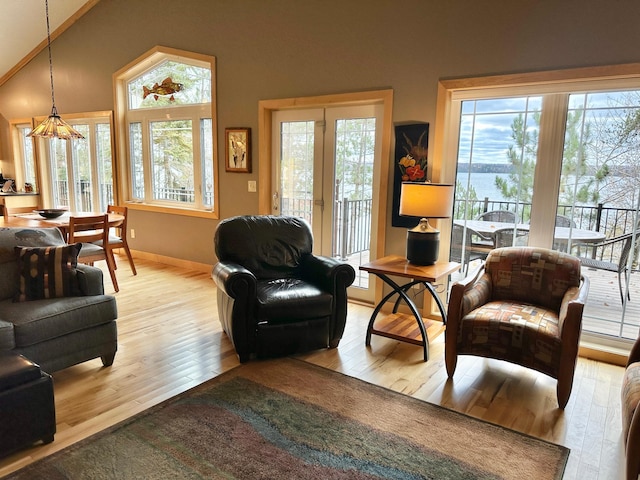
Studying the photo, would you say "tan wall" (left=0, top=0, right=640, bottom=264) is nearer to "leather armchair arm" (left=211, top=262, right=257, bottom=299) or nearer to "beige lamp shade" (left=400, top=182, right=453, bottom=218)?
"beige lamp shade" (left=400, top=182, right=453, bottom=218)

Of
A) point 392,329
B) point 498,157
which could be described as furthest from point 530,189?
point 392,329

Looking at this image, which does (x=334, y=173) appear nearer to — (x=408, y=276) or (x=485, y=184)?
(x=485, y=184)

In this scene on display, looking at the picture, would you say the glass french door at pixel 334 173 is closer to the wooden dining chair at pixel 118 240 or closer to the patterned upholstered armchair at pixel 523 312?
the patterned upholstered armchair at pixel 523 312

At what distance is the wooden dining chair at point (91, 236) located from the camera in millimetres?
4500

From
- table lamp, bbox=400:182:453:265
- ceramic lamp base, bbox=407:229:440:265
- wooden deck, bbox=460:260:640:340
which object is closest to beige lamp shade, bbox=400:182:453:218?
table lamp, bbox=400:182:453:265

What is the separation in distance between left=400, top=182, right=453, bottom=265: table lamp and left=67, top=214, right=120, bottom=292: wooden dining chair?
315cm

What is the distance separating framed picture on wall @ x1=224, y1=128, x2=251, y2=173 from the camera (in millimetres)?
5078

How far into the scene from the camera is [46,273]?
2.91 metres

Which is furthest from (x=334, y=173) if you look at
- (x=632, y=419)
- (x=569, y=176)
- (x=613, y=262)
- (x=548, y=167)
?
(x=632, y=419)

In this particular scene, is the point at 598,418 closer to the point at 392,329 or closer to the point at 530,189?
the point at 392,329

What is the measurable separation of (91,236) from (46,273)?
184 centimetres

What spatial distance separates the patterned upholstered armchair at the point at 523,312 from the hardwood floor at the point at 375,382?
0.20 meters

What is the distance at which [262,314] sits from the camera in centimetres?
307

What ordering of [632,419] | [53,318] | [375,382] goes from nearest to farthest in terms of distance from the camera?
[632,419]
[53,318]
[375,382]
